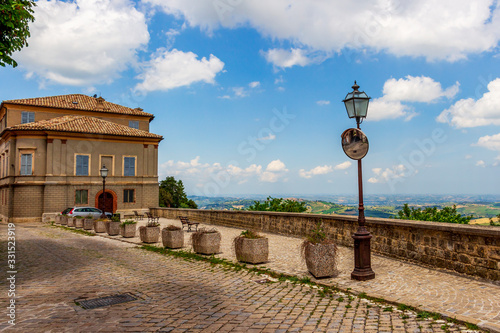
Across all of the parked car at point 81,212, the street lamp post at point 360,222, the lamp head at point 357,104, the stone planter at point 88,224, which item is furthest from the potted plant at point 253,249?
the parked car at point 81,212

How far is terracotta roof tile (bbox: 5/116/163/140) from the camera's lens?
31469 millimetres

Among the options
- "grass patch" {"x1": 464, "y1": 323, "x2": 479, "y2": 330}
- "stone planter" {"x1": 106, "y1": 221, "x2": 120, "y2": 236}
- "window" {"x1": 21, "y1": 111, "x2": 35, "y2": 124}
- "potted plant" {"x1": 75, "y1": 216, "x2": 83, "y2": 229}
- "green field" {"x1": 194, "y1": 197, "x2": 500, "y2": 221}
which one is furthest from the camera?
"window" {"x1": 21, "y1": 111, "x2": 35, "y2": 124}

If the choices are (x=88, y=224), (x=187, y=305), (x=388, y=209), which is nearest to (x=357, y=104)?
(x=187, y=305)

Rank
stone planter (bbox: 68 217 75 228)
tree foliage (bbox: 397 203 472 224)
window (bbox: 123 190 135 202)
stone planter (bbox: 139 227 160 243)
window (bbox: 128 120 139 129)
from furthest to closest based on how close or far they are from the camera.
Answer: window (bbox: 128 120 139 129) < window (bbox: 123 190 135 202) < stone planter (bbox: 68 217 75 228) < stone planter (bbox: 139 227 160 243) < tree foliage (bbox: 397 203 472 224)

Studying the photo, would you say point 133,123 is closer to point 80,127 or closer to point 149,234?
point 80,127

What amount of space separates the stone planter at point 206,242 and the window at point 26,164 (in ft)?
89.7

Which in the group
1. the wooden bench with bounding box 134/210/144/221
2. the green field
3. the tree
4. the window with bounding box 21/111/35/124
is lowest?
the wooden bench with bounding box 134/210/144/221

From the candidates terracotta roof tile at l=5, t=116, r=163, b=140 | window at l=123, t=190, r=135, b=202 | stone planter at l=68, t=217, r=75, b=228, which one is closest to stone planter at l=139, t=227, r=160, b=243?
stone planter at l=68, t=217, r=75, b=228

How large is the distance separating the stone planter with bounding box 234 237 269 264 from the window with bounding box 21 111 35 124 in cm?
3603

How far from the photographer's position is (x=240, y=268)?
28.4 ft

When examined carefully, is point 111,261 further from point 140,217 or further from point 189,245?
point 140,217

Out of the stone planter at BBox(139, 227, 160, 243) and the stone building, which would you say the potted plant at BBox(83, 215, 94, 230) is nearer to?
the stone planter at BBox(139, 227, 160, 243)

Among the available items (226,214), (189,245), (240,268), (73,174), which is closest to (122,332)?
(240,268)

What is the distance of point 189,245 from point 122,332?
8.63 metres
